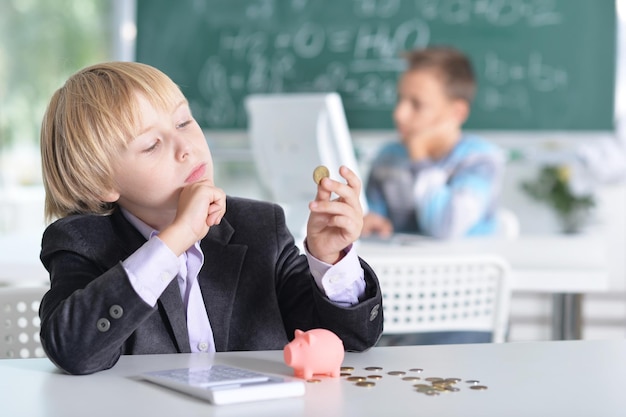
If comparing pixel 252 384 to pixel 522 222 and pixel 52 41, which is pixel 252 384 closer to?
pixel 522 222

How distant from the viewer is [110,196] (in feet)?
4.51

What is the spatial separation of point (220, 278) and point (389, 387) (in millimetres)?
505

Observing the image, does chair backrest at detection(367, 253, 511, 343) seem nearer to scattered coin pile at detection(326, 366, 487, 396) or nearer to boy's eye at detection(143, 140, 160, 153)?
boy's eye at detection(143, 140, 160, 153)

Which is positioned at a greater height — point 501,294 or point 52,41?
point 52,41

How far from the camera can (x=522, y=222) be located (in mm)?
4680

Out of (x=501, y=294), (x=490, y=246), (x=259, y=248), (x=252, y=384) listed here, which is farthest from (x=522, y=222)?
(x=252, y=384)

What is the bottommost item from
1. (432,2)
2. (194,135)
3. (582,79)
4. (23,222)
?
(23,222)

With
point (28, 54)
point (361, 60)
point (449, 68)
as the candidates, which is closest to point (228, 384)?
point (449, 68)

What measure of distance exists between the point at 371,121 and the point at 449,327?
2.82m

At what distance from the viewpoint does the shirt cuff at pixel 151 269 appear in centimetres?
112

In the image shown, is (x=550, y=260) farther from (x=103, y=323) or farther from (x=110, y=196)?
(x=103, y=323)

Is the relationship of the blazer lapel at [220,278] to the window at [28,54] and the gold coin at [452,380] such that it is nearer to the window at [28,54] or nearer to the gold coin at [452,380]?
the gold coin at [452,380]

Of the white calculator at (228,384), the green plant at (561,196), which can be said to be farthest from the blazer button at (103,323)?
the green plant at (561,196)

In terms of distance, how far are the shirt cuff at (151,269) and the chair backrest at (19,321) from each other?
404 millimetres
